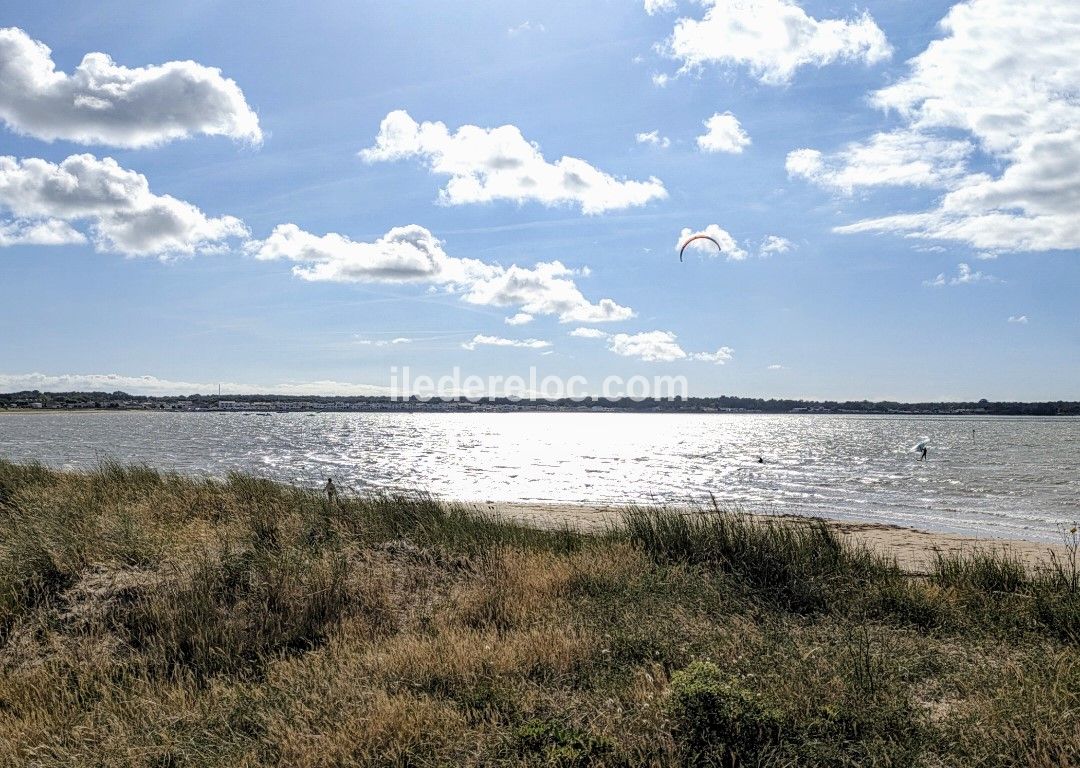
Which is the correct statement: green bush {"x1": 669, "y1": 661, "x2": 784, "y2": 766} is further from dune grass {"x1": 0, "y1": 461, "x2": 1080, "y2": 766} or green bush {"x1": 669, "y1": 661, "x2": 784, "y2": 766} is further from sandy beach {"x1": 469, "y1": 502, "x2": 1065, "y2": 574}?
sandy beach {"x1": 469, "y1": 502, "x2": 1065, "y2": 574}

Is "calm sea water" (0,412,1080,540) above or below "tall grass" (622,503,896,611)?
below

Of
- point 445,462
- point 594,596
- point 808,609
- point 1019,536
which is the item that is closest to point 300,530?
point 594,596

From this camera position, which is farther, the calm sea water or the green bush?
the calm sea water

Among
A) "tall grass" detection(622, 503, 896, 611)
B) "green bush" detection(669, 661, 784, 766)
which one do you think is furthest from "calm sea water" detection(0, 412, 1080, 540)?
"green bush" detection(669, 661, 784, 766)

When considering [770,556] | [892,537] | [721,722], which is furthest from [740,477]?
[721,722]

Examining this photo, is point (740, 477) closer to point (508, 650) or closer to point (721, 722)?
point (508, 650)

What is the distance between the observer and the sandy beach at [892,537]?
16812 mm

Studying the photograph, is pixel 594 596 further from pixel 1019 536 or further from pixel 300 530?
pixel 1019 536

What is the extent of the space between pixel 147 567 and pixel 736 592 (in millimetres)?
7803

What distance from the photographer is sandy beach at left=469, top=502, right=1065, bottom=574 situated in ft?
55.2

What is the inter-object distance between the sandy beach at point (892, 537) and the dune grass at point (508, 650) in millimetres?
5426

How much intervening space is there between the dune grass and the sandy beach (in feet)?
17.8

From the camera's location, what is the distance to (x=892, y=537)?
21094 mm

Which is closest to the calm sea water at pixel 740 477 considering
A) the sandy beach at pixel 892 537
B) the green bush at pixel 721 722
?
the sandy beach at pixel 892 537
